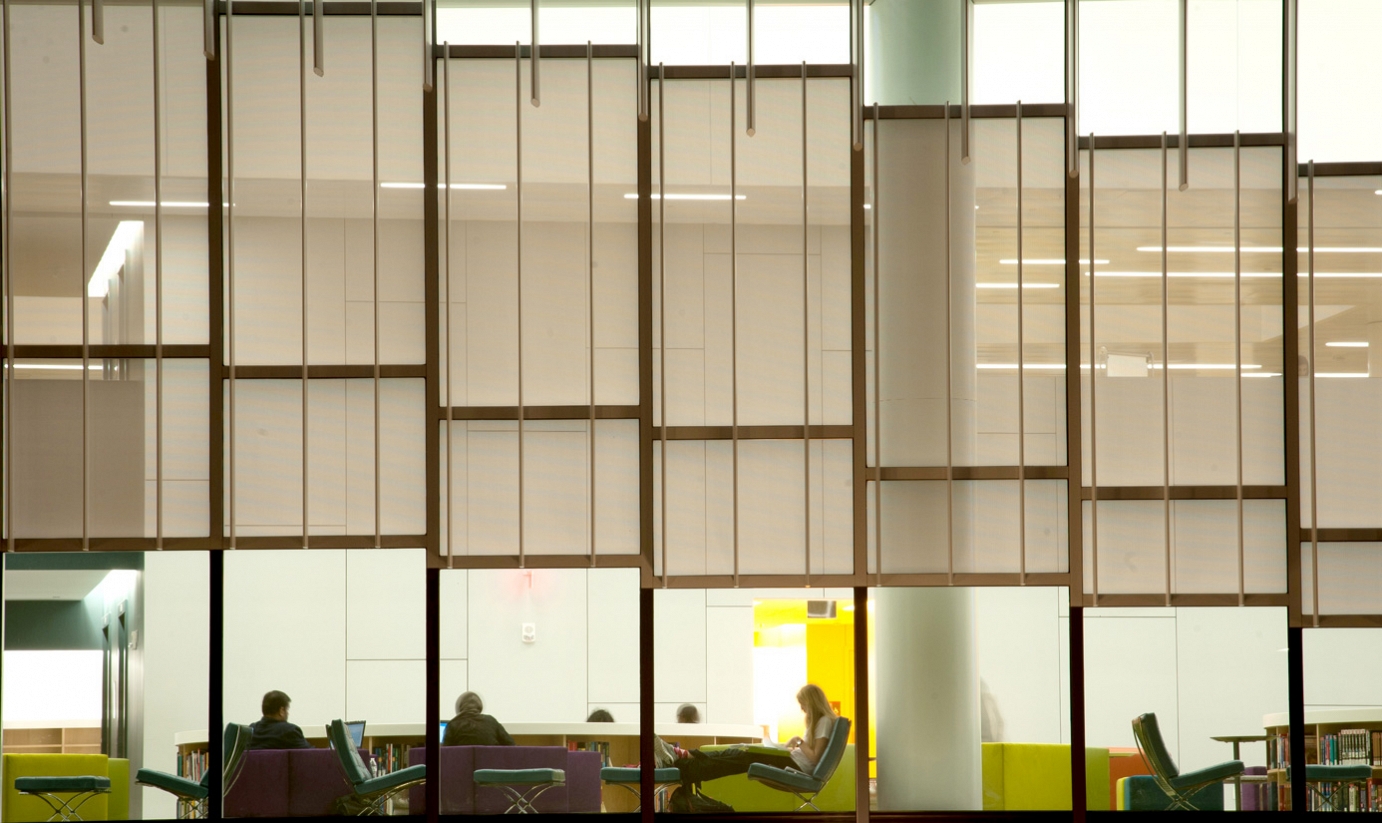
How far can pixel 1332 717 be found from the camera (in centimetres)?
641

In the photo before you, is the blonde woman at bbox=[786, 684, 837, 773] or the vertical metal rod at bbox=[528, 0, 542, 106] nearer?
the vertical metal rod at bbox=[528, 0, 542, 106]

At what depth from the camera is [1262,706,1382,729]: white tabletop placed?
639 cm

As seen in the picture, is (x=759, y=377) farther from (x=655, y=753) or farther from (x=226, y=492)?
(x=226, y=492)

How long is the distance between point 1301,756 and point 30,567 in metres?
6.70

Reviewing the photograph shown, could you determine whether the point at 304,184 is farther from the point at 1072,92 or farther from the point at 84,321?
the point at 1072,92

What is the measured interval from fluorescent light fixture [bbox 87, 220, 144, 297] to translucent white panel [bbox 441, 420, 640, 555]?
6.03 ft

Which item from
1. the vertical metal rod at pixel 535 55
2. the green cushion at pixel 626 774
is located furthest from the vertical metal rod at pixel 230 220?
the green cushion at pixel 626 774

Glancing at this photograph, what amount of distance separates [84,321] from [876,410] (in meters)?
4.07

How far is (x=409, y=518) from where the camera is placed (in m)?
6.08

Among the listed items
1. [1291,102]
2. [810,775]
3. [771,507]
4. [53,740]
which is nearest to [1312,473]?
[1291,102]

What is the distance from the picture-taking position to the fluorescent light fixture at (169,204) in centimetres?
606

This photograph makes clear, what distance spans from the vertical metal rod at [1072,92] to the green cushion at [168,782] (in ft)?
16.9

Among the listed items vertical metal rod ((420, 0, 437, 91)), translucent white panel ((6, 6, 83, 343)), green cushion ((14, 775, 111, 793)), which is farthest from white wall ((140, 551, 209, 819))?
vertical metal rod ((420, 0, 437, 91))

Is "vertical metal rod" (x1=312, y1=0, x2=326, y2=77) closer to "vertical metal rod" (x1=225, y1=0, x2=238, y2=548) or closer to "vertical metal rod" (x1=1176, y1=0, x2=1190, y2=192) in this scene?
"vertical metal rod" (x1=225, y1=0, x2=238, y2=548)
